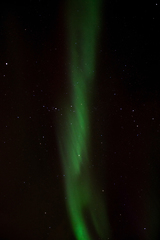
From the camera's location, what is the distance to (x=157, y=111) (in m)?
0.37

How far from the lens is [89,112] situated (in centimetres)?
41

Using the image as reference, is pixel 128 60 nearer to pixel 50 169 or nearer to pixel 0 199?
pixel 50 169

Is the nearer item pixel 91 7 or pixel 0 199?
pixel 91 7

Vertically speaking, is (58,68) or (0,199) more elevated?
(58,68)

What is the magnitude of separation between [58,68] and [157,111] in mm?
212

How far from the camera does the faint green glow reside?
0.38 m

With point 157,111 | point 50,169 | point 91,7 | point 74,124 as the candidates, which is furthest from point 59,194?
point 91,7

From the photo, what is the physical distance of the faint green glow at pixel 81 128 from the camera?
1.25ft

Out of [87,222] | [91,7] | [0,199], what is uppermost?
[91,7]

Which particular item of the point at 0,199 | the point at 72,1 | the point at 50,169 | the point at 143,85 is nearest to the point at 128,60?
the point at 143,85

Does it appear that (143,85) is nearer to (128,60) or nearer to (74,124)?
(128,60)

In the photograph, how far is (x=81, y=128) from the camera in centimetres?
41

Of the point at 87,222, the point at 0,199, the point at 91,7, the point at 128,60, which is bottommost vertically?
the point at 87,222

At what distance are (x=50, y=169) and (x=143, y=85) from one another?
0.86 feet
